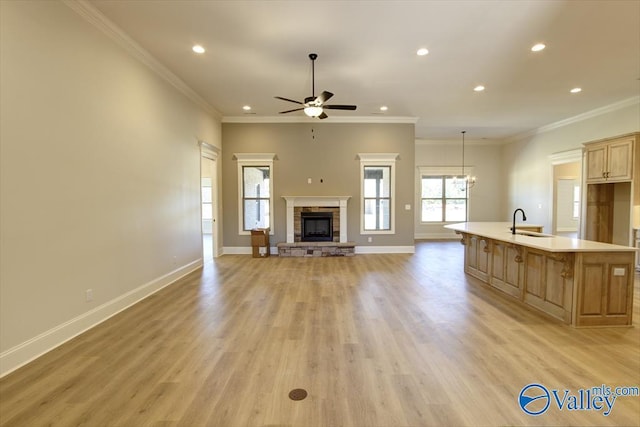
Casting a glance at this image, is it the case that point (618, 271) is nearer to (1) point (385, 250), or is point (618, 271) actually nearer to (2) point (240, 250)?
(1) point (385, 250)

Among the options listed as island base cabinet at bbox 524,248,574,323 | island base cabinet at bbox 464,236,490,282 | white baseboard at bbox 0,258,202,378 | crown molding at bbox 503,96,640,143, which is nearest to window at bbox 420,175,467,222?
crown molding at bbox 503,96,640,143

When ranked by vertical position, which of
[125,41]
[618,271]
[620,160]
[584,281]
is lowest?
[584,281]

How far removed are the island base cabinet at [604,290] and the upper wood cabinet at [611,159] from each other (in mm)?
3773

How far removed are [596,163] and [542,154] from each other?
2525 mm

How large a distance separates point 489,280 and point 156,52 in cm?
610

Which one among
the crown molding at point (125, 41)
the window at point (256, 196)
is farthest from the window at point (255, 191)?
the crown molding at point (125, 41)

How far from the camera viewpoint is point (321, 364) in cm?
240

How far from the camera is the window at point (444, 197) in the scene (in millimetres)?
10320

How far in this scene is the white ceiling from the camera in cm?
314

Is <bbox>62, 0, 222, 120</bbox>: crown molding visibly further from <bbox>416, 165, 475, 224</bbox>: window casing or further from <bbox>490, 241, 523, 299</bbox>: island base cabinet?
<bbox>416, 165, 475, 224</bbox>: window casing

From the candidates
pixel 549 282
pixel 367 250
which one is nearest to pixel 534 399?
pixel 549 282

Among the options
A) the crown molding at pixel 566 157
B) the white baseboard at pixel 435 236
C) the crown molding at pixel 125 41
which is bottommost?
the white baseboard at pixel 435 236

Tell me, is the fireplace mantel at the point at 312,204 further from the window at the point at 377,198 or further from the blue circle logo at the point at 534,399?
the blue circle logo at the point at 534,399

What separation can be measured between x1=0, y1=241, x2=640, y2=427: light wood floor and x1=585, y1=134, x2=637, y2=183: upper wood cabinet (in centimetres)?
420
